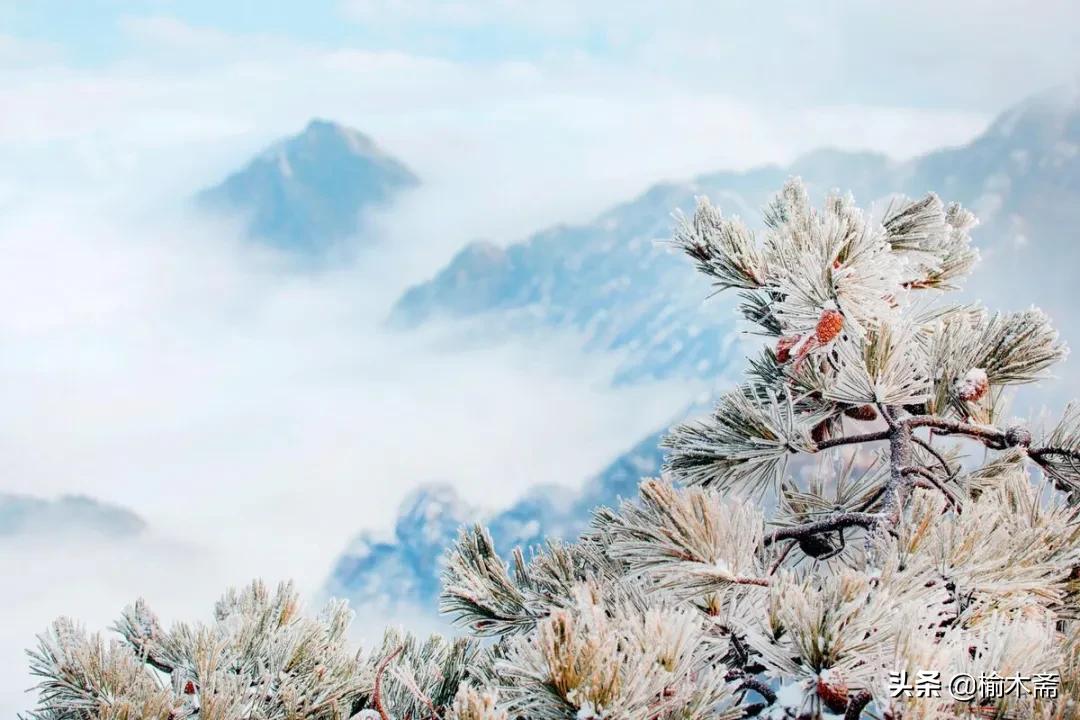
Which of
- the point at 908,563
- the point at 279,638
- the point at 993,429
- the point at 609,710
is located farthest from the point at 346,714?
the point at 993,429

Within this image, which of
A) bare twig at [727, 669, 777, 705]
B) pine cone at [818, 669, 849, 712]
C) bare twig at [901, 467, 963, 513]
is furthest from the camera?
bare twig at [901, 467, 963, 513]

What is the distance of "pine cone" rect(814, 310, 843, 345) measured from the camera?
705mm

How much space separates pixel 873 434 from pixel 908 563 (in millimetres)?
213

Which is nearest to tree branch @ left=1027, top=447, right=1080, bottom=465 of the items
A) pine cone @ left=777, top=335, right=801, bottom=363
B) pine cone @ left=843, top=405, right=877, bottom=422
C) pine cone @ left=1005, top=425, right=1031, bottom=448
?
pine cone @ left=1005, top=425, right=1031, bottom=448

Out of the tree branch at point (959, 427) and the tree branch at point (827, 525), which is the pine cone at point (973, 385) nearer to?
the tree branch at point (959, 427)

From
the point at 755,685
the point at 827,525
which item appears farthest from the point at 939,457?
the point at 755,685

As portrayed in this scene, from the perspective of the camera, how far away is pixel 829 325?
2.32 feet

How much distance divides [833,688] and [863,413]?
1.20 ft

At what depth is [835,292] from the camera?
0.70 m

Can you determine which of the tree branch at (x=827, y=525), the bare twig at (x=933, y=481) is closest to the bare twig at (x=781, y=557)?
the tree branch at (x=827, y=525)

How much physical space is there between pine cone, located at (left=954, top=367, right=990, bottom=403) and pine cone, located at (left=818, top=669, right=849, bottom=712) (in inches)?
14.0

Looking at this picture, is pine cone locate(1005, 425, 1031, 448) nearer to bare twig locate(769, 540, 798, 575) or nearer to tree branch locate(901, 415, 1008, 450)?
tree branch locate(901, 415, 1008, 450)

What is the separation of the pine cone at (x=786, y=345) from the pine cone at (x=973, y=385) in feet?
0.51

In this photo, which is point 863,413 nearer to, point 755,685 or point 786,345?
point 786,345
